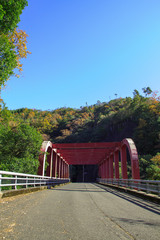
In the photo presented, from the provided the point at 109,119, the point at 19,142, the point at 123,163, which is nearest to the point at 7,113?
the point at 19,142

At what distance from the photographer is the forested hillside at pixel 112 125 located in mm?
31816

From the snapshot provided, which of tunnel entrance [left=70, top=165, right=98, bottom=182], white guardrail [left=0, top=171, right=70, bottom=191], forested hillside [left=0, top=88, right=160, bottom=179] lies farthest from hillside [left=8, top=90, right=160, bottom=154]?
white guardrail [left=0, top=171, right=70, bottom=191]

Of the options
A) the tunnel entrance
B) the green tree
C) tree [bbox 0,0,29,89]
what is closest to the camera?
tree [bbox 0,0,29,89]

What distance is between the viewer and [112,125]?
3132 inches

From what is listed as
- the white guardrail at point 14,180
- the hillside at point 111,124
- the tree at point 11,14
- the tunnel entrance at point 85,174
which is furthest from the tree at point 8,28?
the tunnel entrance at point 85,174

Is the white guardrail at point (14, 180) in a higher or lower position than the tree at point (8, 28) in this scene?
lower

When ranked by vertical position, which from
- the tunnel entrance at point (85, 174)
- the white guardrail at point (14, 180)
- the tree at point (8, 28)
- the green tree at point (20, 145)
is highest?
the tree at point (8, 28)

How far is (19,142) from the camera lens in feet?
52.7

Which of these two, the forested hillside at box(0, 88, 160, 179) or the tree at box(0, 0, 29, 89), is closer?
the tree at box(0, 0, 29, 89)

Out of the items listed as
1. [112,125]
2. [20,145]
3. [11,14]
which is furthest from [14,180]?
[112,125]

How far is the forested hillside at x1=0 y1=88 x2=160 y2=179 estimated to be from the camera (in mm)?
31816

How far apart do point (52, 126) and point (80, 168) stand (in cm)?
2351

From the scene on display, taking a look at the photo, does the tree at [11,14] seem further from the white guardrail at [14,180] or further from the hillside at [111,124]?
the hillside at [111,124]

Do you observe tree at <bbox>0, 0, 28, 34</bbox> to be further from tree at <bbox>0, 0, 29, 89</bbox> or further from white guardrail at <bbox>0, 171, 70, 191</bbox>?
white guardrail at <bbox>0, 171, 70, 191</bbox>
